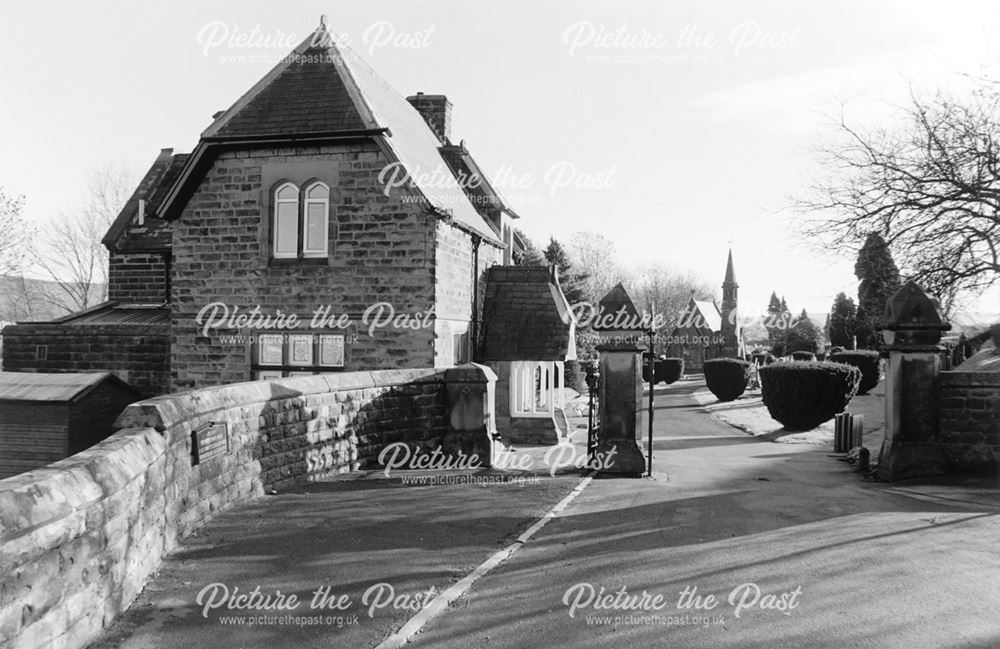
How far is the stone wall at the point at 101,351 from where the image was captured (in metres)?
16.7

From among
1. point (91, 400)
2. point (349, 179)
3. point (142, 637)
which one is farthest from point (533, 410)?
point (142, 637)

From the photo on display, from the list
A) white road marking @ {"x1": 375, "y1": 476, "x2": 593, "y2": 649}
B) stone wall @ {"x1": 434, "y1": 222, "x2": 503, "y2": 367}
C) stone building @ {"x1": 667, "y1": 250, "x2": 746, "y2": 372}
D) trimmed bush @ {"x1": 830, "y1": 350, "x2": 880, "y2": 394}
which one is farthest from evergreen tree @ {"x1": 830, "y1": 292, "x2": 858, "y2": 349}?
white road marking @ {"x1": 375, "y1": 476, "x2": 593, "y2": 649}

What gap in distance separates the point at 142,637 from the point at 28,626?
98cm

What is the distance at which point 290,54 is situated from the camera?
16719mm

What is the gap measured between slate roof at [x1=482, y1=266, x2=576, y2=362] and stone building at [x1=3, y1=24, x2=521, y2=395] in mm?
2269

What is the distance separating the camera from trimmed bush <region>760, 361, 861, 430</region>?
2177 cm

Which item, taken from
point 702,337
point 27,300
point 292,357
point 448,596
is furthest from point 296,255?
point 702,337

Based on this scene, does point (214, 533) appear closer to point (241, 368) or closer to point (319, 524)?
point (319, 524)

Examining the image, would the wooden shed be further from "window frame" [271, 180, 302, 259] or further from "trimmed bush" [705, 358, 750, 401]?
"trimmed bush" [705, 358, 750, 401]

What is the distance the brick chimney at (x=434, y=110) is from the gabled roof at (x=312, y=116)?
6445 mm

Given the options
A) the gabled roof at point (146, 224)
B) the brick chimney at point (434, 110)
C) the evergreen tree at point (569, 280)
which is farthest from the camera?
the evergreen tree at point (569, 280)

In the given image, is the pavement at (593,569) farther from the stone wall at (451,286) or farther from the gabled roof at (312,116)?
the gabled roof at (312,116)

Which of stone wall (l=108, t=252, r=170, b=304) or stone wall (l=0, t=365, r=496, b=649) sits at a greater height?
stone wall (l=108, t=252, r=170, b=304)

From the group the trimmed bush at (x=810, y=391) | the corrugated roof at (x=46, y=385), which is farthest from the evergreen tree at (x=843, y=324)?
the corrugated roof at (x=46, y=385)
